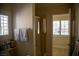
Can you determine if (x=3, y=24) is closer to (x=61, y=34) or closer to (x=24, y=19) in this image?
(x=24, y=19)

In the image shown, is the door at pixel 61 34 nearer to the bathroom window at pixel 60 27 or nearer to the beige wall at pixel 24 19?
the bathroom window at pixel 60 27

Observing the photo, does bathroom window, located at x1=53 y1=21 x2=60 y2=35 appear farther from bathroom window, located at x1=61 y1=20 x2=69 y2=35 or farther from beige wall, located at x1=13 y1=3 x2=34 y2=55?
beige wall, located at x1=13 y1=3 x2=34 y2=55

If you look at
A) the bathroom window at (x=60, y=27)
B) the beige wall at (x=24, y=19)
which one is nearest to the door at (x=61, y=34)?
the bathroom window at (x=60, y=27)

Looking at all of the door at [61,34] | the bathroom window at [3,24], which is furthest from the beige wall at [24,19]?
the door at [61,34]

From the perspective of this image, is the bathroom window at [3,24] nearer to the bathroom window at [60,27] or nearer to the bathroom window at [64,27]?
the bathroom window at [60,27]

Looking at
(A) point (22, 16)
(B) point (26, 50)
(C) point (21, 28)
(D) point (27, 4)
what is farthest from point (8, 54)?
(D) point (27, 4)

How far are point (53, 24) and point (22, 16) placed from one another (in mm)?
422

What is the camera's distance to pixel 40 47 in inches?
76.1

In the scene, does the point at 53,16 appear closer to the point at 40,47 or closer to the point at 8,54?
the point at 40,47

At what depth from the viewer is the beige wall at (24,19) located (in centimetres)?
191

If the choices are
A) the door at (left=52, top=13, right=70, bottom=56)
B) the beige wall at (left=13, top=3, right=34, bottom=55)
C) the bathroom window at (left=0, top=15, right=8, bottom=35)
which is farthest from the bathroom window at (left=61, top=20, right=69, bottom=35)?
the bathroom window at (left=0, top=15, right=8, bottom=35)

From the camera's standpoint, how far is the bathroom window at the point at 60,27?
6.23 feet

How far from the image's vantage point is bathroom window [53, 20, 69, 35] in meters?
1.90

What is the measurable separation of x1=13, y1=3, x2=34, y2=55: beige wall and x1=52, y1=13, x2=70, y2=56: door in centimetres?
30
